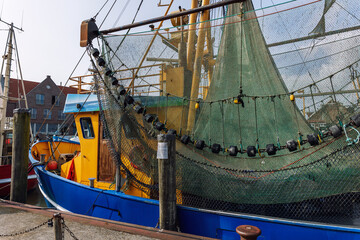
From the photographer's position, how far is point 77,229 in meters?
3.49

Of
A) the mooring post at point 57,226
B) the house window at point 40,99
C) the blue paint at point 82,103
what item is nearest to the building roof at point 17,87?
the house window at point 40,99

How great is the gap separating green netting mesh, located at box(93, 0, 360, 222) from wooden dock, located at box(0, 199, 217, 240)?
980mm

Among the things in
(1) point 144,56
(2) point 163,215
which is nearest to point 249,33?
(1) point 144,56

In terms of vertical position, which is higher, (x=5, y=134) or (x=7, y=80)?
(x=7, y=80)

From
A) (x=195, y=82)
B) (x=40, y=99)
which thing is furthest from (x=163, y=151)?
(x=40, y=99)

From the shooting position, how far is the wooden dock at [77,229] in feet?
10.2

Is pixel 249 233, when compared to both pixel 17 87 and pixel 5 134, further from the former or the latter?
pixel 17 87

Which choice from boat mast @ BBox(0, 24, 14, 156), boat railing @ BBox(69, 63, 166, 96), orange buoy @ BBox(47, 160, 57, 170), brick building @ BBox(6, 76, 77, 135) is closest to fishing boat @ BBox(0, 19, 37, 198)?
boat mast @ BBox(0, 24, 14, 156)

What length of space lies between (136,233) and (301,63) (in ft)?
11.6

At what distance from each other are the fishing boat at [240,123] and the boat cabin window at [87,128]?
1.12m

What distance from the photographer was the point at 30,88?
3216cm

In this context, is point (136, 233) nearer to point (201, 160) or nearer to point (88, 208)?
point (201, 160)

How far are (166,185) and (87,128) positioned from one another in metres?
3.21

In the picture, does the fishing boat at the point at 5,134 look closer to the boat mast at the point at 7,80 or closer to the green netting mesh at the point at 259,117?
the boat mast at the point at 7,80
